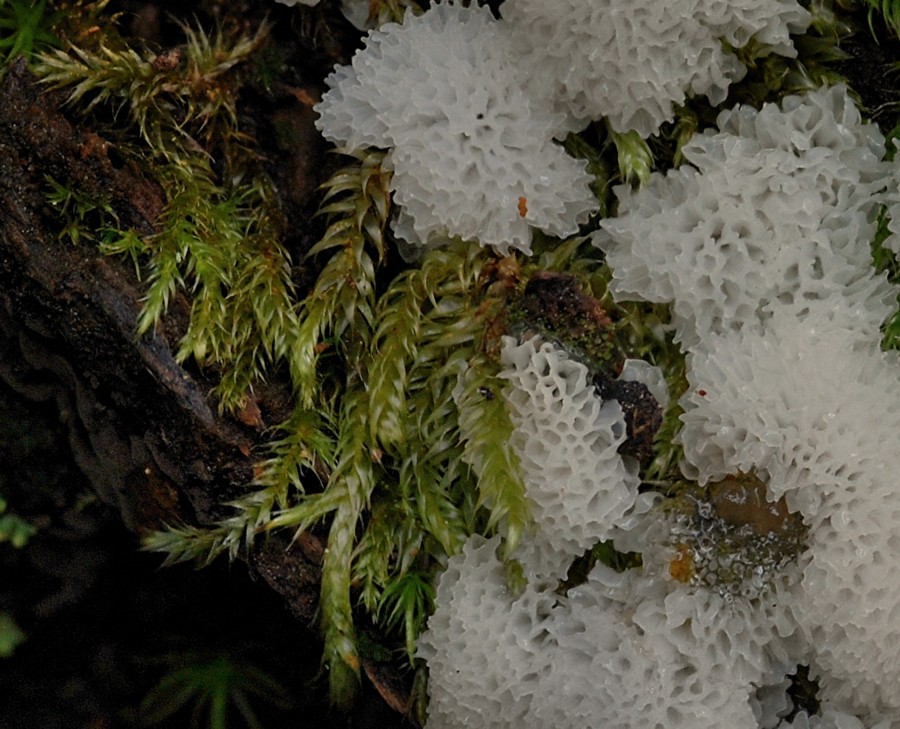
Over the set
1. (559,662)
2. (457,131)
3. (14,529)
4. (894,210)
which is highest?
(457,131)

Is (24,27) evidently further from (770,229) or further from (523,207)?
(770,229)

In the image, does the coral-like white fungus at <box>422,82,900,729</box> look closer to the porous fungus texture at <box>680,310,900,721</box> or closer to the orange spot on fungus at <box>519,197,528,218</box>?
the porous fungus texture at <box>680,310,900,721</box>

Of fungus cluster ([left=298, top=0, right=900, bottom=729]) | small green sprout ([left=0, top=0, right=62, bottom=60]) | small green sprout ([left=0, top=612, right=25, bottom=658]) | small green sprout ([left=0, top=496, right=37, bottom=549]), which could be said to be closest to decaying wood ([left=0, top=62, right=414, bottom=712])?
small green sprout ([left=0, top=0, right=62, bottom=60])

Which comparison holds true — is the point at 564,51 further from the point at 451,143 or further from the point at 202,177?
the point at 202,177

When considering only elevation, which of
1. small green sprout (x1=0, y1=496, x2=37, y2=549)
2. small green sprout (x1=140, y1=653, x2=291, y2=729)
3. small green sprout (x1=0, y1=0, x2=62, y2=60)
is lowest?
small green sprout (x1=140, y1=653, x2=291, y2=729)

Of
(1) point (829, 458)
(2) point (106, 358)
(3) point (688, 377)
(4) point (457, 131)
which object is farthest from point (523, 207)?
(2) point (106, 358)

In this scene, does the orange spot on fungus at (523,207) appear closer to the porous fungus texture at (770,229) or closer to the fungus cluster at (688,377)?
the fungus cluster at (688,377)

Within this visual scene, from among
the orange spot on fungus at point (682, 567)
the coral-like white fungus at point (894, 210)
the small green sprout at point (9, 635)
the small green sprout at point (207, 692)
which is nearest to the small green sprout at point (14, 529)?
the small green sprout at point (9, 635)
